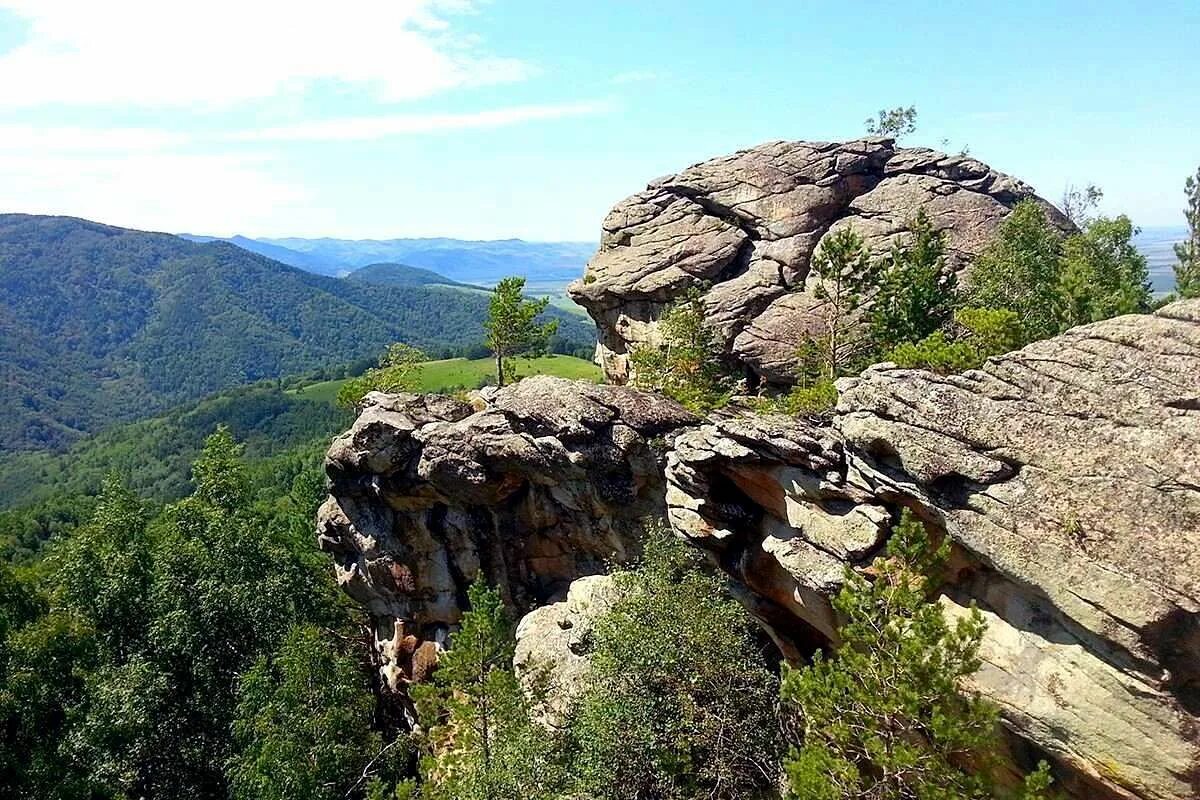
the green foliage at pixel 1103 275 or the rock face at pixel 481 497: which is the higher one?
the green foliage at pixel 1103 275

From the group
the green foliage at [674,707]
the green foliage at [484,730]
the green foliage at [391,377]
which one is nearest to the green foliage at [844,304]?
the green foliage at [674,707]

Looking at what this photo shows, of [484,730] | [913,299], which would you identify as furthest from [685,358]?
[484,730]

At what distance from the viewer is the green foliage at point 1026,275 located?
116 ft

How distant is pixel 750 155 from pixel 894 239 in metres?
14.5

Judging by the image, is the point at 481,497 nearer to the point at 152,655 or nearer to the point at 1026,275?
the point at 152,655

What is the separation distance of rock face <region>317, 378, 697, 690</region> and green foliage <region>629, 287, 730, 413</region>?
802 centimetres

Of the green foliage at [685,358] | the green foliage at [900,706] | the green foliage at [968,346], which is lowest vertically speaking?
the green foliage at [900,706]

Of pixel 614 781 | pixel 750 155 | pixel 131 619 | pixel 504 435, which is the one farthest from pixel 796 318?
pixel 131 619

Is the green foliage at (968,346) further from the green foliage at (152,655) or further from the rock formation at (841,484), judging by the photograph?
the green foliage at (152,655)

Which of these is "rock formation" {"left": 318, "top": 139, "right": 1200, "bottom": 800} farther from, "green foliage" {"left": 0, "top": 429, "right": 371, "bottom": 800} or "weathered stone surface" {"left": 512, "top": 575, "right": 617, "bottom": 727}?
"green foliage" {"left": 0, "top": 429, "right": 371, "bottom": 800}

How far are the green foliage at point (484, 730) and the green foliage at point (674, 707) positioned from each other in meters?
1.55

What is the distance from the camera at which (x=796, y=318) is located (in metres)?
43.9

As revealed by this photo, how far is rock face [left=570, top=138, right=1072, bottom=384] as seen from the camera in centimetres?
4528

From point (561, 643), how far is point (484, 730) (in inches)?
236
